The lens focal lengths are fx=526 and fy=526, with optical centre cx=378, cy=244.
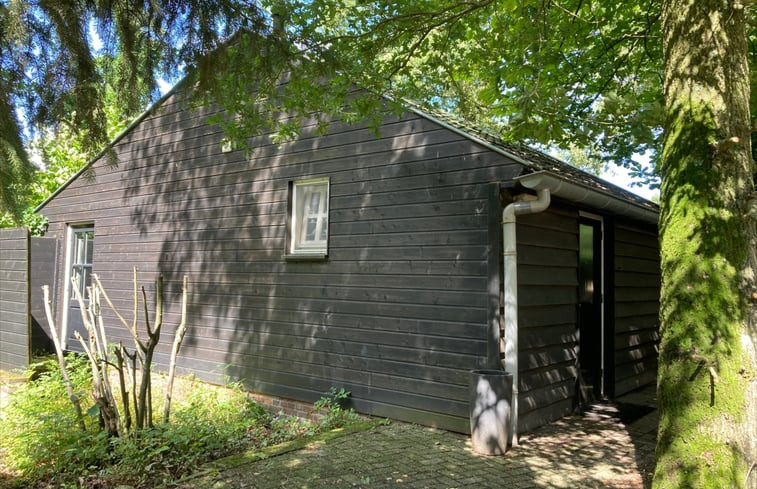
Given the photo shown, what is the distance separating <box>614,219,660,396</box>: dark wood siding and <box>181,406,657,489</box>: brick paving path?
6.55 ft

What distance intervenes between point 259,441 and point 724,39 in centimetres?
501

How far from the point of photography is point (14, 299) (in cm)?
830

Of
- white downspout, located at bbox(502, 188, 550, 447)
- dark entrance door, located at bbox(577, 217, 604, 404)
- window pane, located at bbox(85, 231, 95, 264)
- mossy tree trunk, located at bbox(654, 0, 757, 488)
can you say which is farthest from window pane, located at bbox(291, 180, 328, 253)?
window pane, located at bbox(85, 231, 95, 264)

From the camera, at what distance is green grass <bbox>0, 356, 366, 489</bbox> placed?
402 centimetres

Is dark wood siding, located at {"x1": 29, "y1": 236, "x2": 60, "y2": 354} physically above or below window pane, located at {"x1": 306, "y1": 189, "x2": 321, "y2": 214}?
below

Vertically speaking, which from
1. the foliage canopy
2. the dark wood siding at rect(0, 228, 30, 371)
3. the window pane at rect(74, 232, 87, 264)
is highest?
the foliage canopy

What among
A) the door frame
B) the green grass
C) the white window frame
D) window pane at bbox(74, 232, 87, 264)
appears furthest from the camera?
window pane at bbox(74, 232, 87, 264)

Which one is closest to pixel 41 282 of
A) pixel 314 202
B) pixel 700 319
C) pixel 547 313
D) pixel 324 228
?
pixel 314 202

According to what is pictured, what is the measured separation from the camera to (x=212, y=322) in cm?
753

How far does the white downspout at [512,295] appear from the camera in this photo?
480 centimetres

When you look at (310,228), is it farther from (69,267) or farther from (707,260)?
(69,267)

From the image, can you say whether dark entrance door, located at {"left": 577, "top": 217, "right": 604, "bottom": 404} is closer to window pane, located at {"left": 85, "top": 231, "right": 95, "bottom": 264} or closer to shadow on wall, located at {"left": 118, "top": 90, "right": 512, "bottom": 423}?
shadow on wall, located at {"left": 118, "top": 90, "right": 512, "bottom": 423}

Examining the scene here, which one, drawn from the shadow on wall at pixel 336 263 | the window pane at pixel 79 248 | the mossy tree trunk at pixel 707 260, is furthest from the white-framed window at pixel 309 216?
the window pane at pixel 79 248

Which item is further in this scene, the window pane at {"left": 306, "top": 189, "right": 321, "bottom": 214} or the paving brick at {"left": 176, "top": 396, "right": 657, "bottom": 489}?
the window pane at {"left": 306, "top": 189, "right": 321, "bottom": 214}
